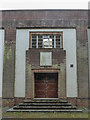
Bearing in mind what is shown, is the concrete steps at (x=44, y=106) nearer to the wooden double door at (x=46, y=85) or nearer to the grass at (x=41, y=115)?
the grass at (x=41, y=115)

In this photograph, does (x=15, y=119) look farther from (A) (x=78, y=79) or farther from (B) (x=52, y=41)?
(B) (x=52, y=41)

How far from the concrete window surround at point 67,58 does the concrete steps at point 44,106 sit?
78cm

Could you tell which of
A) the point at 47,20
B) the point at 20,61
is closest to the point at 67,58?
the point at 47,20

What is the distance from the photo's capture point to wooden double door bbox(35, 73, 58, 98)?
1320 cm

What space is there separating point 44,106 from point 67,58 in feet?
12.4

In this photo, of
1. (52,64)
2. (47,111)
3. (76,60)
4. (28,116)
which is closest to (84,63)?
(76,60)

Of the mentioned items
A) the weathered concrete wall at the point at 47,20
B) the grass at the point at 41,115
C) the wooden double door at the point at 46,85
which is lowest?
the grass at the point at 41,115

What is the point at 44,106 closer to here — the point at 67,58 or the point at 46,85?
the point at 46,85

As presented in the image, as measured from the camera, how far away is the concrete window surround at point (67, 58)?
12.8 meters

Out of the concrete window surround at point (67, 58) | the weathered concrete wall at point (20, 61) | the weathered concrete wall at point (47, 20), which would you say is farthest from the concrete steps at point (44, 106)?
the weathered concrete wall at point (47, 20)

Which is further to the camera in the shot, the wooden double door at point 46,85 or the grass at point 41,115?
the wooden double door at point 46,85

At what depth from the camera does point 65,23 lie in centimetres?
1341

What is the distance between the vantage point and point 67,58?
13.1 m

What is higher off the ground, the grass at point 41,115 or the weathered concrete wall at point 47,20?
the weathered concrete wall at point 47,20
